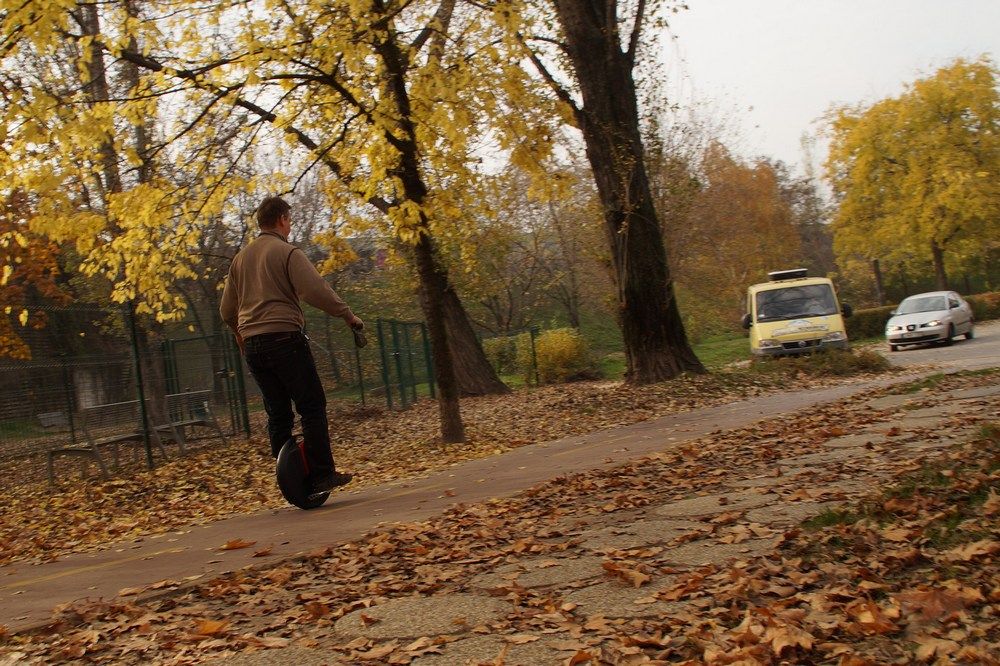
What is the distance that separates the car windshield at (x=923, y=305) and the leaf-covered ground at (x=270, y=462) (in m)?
12.9

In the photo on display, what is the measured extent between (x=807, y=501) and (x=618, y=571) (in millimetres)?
1467

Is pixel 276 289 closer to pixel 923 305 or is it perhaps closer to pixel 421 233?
pixel 421 233

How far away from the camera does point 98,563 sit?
6805 millimetres

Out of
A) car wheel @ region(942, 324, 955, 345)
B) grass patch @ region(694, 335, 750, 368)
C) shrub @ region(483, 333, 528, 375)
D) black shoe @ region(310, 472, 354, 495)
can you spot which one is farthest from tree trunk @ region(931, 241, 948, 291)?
black shoe @ region(310, 472, 354, 495)

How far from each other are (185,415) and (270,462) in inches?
130

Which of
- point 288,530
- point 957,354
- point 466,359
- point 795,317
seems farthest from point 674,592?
point 957,354

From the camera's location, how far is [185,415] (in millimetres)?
16750

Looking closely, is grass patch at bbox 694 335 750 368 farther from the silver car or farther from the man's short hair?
the man's short hair

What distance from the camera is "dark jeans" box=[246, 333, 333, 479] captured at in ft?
24.3

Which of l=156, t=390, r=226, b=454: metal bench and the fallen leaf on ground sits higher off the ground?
l=156, t=390, r=226, b=454: metal bench

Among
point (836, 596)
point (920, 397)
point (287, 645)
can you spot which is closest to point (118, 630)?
point (287, 645)

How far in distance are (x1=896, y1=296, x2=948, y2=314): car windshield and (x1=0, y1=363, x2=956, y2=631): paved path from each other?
2203 cm

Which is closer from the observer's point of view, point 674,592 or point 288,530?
point 674,592

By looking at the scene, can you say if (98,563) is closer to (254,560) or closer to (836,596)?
(254,560)
